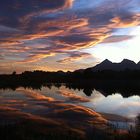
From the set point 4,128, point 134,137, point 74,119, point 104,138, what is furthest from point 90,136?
point 74,119

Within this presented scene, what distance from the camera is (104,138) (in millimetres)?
20938

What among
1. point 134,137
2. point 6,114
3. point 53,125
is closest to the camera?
point 134,137

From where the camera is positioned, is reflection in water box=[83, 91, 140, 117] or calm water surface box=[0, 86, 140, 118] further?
calm water surface box=[0, 86, 140, 118]

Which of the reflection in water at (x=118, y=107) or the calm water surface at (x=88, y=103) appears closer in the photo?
the reflection in water at (x=118, y=107)

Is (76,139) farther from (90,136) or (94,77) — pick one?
(94,77)

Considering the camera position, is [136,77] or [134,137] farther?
[136,77]

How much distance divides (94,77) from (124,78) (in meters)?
18.4

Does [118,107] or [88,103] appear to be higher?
[88,103]

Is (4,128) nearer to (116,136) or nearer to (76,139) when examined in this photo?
(76,139)

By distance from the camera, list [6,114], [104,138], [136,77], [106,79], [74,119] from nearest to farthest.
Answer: [104,138] < [74,119] < [6,114] < [136,77] < [106,79]

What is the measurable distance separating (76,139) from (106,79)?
6531 inches

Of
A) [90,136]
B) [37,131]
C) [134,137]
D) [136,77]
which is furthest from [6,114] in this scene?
[136,77]

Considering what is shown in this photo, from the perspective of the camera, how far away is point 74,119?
108 ft

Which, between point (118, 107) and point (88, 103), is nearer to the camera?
point (118, 107)
